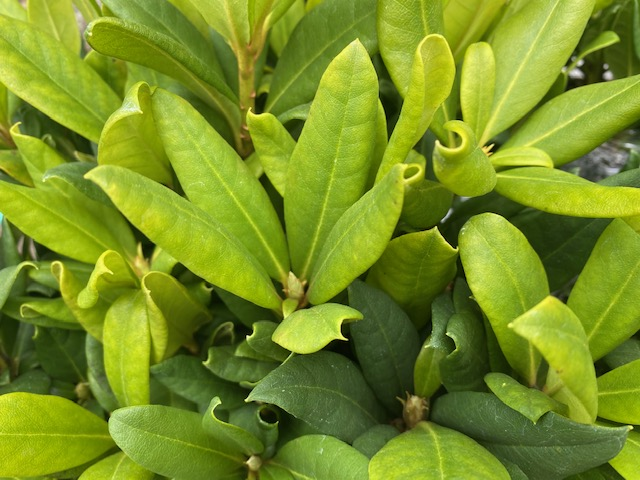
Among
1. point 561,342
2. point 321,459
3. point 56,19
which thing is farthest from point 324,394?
point 56,19

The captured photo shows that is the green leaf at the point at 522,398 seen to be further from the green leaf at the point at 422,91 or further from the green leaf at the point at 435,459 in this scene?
the green leaf at the point at 422,91

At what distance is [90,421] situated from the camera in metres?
0.80

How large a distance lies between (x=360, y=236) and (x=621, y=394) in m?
0.33

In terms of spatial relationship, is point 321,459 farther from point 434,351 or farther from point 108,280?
point 108,280

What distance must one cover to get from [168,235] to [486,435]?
39 centimetres

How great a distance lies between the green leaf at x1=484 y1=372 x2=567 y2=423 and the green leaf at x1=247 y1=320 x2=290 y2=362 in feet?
0.76

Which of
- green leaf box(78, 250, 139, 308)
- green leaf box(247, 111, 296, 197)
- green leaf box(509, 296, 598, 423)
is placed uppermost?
green leaf box(247, 111, 296, 197)

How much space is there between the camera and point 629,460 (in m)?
0.64

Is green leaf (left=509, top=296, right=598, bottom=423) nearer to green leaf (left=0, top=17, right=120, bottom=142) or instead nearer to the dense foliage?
the dense foliage

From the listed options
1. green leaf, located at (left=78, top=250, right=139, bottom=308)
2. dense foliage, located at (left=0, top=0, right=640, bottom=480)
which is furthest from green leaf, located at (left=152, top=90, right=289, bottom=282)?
green leaf, located at (left=78, top=250, right=139, bottom=308)

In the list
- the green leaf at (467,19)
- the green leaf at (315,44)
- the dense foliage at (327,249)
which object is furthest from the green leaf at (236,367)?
the green leaf at (467,19)

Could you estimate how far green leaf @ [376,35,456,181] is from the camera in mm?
577

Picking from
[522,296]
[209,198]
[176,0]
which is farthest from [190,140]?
[522,296]

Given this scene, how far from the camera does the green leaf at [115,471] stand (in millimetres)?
743
